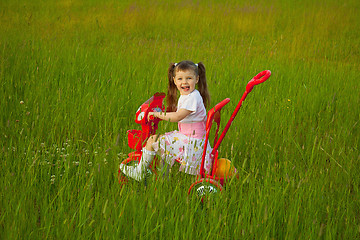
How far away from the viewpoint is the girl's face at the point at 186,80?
236cm

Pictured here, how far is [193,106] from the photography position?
2320 millimetres

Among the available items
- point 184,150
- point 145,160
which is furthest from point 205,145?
point 145,160

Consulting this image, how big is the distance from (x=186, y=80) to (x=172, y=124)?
818 millimetres

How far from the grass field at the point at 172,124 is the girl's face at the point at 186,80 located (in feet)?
1.33

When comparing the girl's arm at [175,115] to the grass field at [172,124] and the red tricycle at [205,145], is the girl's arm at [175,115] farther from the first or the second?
the grass field at [172,124]

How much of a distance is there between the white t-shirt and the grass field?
32 cm

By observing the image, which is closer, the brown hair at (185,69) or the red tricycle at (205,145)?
the red tricycle at (205,145)

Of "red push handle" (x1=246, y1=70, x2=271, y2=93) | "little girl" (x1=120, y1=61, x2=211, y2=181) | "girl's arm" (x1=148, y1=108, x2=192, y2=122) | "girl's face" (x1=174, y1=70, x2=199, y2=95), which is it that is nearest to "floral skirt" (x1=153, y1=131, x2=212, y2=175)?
"little girl" (x1=120, y1=61, x2=211, y2=181)

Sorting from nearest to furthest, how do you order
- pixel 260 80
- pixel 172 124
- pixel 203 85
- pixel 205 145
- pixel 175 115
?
pixel 260 80 < pixel 205 145 < pixel 175 115 < pixel 203 85 < pixel 172 124

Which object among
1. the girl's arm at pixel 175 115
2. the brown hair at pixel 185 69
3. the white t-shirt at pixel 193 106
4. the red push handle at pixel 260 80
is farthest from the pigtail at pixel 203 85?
the red push handle at pixel 260 80

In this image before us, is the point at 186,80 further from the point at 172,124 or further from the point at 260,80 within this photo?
the point at 172,124

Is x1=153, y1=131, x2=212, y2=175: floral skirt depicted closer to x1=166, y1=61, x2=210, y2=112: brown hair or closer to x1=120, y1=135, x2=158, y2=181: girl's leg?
x1=120, y1=135, x2=158, y2=181: girl's leg

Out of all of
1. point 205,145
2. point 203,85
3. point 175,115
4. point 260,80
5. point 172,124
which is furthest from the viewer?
point 172,124

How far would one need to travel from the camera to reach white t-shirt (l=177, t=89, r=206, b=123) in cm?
233
